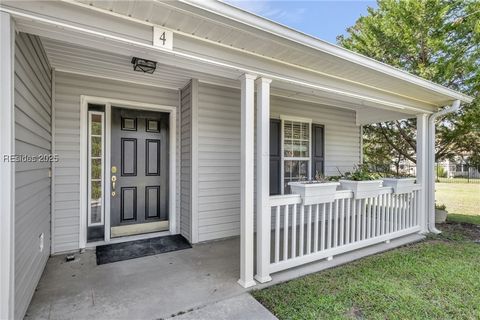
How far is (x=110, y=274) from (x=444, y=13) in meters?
7.77

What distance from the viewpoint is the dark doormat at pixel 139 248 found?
3.25m

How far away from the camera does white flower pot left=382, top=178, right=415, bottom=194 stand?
13.1 ft

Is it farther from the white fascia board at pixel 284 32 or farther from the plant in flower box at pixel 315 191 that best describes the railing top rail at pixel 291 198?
the white fascia board at pixel 284 32

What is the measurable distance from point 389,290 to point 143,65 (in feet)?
11.5

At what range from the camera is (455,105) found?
4.27m

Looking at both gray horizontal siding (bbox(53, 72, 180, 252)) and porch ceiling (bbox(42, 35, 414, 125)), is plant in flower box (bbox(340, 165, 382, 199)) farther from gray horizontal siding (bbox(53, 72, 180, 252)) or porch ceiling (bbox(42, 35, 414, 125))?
gray horizontal siding (bbox(53, 72, 180, 252))

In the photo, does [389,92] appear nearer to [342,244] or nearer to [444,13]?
[342,244]

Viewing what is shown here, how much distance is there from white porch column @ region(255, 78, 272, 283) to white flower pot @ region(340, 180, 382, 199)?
1.47 meters

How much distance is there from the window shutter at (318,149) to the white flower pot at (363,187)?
1551 mm

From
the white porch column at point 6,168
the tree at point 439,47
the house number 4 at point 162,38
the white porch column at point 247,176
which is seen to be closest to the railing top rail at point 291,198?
the white porch column at point 247,176

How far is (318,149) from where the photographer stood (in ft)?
17.4

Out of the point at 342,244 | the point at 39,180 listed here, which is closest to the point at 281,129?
the point at 342,244

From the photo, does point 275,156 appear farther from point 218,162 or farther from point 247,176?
point 247,176

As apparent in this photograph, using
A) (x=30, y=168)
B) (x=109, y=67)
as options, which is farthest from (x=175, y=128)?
(x=30, y=168)
